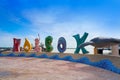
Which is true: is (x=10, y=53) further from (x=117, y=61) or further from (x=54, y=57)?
(x=117, y=61)

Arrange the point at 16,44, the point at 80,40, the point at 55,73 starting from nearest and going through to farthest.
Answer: the point at 55,73 < the point at 80,40 < the point at 16,44

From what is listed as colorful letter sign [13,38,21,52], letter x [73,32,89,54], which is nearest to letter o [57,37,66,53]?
letter x [73,32,89,54]

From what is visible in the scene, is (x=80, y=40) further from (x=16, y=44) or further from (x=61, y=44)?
(x=16, y=44)

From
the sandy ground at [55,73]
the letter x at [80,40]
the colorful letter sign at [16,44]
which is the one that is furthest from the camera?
the colorful letter sign at [16,44]

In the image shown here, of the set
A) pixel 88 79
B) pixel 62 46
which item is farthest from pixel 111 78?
pixel 62 46

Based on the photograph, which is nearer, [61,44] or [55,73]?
[55,73]

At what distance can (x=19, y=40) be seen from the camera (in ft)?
78.8

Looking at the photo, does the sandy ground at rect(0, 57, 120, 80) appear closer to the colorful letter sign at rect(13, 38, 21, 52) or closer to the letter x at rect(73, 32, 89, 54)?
the letter x at rect(73, 32, 89, 54)

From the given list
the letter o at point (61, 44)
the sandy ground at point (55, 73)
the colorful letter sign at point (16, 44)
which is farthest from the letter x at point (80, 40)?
the colorful letter sign at point (16, 44)

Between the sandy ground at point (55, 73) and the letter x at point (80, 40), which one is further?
the letter x at point (80, 40)

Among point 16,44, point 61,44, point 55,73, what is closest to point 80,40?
point 61,44

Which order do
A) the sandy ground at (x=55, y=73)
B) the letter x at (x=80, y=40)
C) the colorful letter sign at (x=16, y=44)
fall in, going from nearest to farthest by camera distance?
the sandy ground at (x=55, y=73)
the letter x at (x=80, y=40)
the colorful letter sign at (x=16, y=44)

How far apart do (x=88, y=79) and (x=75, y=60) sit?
23.9 ft

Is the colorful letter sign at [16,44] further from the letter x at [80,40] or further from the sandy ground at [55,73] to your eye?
the sandy ground at [55,73]
